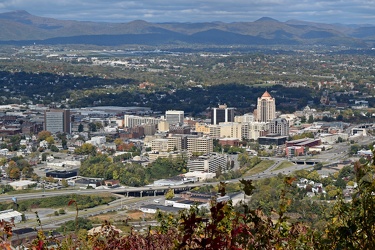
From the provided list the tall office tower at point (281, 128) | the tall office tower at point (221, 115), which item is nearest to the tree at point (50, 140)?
the tall office tower at point (221, 115)

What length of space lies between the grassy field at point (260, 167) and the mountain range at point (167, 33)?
77660 mm

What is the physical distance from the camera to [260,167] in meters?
21.3

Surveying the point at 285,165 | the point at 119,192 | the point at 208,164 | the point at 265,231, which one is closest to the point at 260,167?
the point at 285,165

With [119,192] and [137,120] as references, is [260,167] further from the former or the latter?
[137,120]

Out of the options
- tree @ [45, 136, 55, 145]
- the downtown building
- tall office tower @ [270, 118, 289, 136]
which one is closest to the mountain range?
tall office tower @ [270, 118, 289, 136]

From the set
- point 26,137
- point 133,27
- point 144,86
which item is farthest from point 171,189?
point 133,27

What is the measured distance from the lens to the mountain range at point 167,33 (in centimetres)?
10944

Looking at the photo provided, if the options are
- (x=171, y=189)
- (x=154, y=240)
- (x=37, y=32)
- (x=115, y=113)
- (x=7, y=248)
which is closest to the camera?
(x=7, y=248)

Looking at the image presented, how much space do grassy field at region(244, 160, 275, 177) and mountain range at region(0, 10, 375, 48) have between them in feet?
255

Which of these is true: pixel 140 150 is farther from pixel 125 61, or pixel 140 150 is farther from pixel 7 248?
pixel 125 61

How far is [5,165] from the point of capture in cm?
2192

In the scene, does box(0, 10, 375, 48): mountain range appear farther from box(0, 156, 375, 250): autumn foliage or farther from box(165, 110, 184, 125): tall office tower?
box(0, 156, 375, 250): autumn foliage

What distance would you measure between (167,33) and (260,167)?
104 m

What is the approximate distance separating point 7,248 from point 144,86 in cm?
4255
